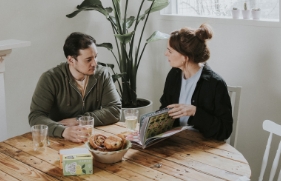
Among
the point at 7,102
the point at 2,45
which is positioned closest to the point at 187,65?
the point at 2,45

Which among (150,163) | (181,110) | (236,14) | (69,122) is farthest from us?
(236,14)

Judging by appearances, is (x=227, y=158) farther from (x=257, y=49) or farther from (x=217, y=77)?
(x=257, y=49)

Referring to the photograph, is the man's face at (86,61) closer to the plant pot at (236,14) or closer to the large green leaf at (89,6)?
the large green leaf at (89,6)

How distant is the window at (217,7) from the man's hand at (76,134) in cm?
153

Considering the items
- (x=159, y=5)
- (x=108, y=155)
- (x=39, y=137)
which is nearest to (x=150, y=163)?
(x=108, y=155)

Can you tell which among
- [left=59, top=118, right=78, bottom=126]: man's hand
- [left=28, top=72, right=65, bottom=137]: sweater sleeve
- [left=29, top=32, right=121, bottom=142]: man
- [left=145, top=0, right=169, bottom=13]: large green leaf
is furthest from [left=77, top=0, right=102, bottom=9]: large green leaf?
[left=59, top=118, right=78, bottom=126]: man's hand

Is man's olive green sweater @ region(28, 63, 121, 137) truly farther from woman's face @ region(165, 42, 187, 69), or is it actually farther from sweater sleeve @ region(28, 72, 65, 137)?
woman's face @ region(165, 42, 187, 69)

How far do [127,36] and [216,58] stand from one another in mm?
668

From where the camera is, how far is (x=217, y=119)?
7.56ft

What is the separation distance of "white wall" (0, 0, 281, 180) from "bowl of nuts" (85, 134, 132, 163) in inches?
53.4

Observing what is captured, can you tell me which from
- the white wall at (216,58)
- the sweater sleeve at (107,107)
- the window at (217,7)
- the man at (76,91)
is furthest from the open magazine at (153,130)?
the window at (217,7)

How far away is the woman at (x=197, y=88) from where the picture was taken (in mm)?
2264

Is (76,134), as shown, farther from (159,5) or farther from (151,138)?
(159,5)

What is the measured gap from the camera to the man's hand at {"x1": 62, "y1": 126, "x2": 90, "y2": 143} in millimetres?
2178
